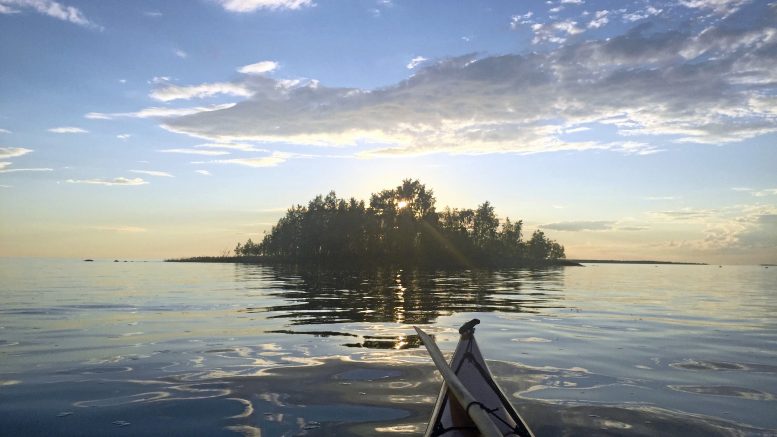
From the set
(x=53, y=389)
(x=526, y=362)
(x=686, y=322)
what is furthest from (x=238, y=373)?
(x=686, y=322)

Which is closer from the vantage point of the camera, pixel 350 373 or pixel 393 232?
pixel 350 373

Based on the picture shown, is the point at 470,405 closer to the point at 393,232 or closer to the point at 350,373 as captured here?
the point at 350,373

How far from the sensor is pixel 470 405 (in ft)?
16.9

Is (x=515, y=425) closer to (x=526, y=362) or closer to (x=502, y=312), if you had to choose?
(x=526, y=362)

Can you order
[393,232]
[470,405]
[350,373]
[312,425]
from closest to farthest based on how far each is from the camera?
[470,405] → [312,425] → [350,373] → [393,232]

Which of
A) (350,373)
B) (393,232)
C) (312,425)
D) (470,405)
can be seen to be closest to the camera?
(470,405)

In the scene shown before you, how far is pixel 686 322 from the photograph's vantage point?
19.9 meters

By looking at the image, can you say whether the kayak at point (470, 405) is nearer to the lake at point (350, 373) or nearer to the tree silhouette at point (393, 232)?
the lake at point (350, 373)

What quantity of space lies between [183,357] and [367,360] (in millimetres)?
4414

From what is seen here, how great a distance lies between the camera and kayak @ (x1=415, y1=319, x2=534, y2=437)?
5.23m

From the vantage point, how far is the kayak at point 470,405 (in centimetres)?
523

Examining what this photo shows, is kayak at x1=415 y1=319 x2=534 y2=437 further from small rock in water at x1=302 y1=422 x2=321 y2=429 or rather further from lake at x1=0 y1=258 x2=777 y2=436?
small rock in water at x1=302 y1=422 x2=321 y2=429

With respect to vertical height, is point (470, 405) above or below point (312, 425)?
above

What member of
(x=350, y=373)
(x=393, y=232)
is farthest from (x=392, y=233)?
(x=350, y=373)
